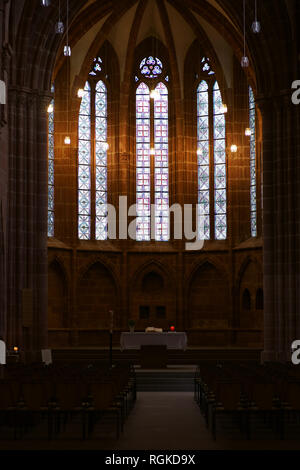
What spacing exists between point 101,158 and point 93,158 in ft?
1.53

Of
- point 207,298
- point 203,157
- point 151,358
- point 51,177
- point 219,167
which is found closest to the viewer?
point 151,358

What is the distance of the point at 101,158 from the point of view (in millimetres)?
39250

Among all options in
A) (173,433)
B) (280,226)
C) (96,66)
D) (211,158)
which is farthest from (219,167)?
(173,433)

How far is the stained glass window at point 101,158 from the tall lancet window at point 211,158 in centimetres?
433

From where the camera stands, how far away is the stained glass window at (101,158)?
3888 centimetres

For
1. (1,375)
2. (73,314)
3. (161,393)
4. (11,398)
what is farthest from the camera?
(73,314)

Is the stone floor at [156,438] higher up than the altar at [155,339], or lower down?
lower down

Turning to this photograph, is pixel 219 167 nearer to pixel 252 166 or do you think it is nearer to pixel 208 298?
pixel 252 166

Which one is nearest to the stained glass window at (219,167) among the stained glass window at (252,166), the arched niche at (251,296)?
the stained glass window at (252,166)

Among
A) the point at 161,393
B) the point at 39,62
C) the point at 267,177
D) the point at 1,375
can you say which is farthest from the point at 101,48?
the point at 1,375

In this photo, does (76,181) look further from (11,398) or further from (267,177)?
(11,398)

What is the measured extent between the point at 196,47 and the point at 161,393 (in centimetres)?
1981

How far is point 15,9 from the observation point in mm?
27719

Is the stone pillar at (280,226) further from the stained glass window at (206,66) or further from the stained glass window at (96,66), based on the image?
the stained glass window at (96,66)
